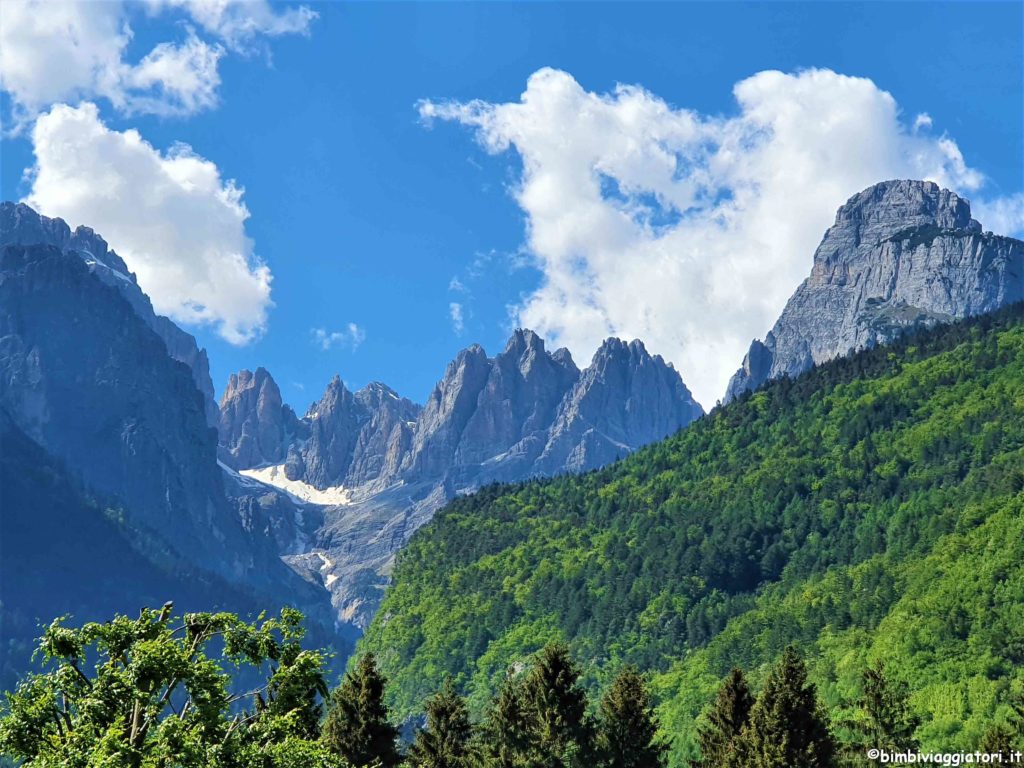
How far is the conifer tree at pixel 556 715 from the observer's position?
59375 mm

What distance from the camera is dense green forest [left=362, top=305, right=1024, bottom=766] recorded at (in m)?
112

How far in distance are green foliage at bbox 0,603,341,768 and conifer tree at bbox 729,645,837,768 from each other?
26309 mm

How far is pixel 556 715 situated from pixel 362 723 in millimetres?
9844

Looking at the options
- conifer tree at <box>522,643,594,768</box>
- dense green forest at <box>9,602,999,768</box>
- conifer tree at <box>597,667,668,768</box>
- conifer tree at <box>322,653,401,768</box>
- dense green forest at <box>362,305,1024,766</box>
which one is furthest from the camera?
dense green forest at <box>362,305,1024,766</box>

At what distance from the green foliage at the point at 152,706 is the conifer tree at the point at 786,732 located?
26.3m

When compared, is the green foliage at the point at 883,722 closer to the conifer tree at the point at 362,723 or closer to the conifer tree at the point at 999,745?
the conifer tree at the point at 999,745

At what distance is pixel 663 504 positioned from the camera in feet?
641

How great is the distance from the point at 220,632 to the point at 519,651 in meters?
136

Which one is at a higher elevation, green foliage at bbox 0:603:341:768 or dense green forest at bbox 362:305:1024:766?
dense green forest at bbox 362:305:1024:766

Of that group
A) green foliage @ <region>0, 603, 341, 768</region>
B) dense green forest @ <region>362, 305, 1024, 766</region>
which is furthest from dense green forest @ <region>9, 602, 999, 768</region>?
dense green forest @ <region>362, 305, 1024, 766</region>

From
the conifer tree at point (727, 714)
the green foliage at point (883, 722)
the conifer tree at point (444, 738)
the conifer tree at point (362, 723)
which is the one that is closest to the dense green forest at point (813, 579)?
the green foliage at point (883, 722)

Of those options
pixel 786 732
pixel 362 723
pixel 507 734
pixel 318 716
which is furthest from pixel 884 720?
pixel 318 716

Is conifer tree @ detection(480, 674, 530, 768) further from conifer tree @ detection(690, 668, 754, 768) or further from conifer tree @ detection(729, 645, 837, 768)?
conifer tree @ detection(729, 645, 837, 768)

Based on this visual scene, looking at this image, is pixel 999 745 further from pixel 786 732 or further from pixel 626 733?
pixel 626 733
